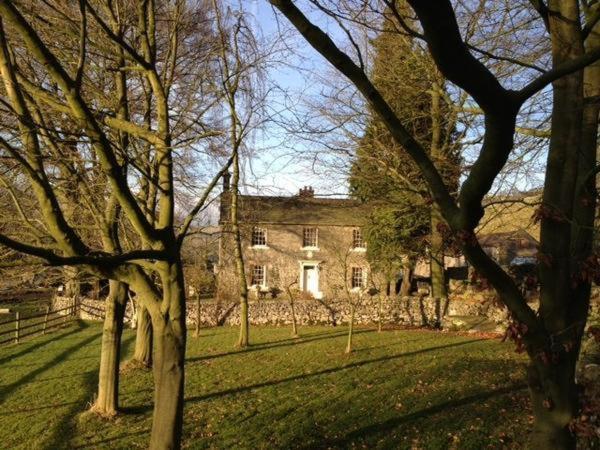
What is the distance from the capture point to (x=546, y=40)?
7.07 meters

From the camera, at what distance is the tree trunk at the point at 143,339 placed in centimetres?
1334

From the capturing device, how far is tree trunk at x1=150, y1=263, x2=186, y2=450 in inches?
223

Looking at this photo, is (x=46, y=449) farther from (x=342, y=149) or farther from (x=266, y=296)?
(x=266, y=296)

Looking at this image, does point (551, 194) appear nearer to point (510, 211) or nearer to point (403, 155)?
point (510, 211)

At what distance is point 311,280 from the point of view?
3472cm

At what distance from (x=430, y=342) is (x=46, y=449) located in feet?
41.4

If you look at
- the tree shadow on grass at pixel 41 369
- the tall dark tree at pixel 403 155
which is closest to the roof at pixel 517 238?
the tall dark tree at pixel 403 155

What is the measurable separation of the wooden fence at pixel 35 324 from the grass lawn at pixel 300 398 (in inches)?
112

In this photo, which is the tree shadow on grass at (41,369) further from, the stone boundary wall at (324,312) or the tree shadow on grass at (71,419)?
the stone boundary wall at (324,312)

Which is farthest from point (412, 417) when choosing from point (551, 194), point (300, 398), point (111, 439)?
point (551, 194)

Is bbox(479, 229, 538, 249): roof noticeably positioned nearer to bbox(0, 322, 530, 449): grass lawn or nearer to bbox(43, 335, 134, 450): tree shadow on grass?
bbox(0, 322, 530, 449): grass lawn

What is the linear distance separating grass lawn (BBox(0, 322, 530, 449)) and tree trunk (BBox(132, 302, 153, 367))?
2.63 feet

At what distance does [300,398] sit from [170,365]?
4.72m

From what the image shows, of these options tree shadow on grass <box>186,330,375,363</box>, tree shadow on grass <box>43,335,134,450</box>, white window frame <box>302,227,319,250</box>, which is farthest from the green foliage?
white window frame <box>302,227,319,250</box>
